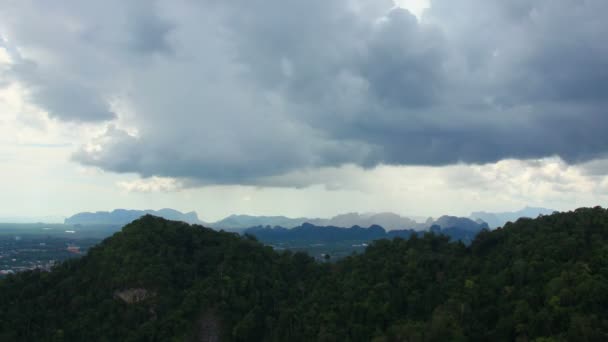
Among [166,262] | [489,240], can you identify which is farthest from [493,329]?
[166,262]

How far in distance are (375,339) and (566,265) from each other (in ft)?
55.1

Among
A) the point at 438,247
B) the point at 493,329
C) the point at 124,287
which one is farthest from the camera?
the point at 438,247

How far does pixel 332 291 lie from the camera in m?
52.2

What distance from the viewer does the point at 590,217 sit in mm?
51469

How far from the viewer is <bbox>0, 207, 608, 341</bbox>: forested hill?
3881 cm

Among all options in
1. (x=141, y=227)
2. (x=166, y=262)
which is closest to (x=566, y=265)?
(x=166, y=262)

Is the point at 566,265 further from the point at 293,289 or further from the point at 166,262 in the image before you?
the point at 166,262

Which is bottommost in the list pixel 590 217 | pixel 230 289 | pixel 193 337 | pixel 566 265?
pixel 193 337

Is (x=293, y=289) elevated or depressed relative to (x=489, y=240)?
depressed

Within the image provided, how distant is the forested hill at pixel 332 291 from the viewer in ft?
127

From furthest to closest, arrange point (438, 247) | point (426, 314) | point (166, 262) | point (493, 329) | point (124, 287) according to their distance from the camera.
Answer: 1. point (438, 247)
2. point (166, 262)
3. point (124, 287)
4. point (426, 314)
5. point (493, 329)

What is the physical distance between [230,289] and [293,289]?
7.74 meters

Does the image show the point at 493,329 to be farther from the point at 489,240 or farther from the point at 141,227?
the point at 141,227

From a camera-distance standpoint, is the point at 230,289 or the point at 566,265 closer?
the point at 566,265
